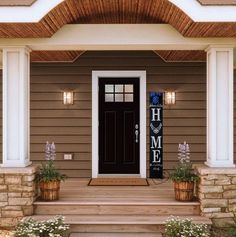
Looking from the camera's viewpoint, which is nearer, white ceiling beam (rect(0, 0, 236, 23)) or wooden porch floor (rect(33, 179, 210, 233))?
white ceiling beam (rect(0, 0, 236, 23))

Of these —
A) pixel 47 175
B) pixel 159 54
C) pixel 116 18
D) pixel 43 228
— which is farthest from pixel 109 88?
pixel 43 228

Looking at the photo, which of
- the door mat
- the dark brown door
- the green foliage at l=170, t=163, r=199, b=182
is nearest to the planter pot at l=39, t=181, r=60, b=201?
the door mat

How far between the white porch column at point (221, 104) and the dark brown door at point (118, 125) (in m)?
2.42

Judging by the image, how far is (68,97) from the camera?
7.62 metres

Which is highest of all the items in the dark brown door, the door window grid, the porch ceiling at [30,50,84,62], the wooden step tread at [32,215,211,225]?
the porch ceiling at [30,50,84,62]

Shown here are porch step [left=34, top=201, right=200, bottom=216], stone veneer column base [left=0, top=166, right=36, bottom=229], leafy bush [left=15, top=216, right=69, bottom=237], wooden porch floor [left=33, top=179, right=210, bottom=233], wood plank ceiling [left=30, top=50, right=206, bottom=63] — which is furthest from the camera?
wood plank ceiling [left=30, top=50, right=206, bottom=63]

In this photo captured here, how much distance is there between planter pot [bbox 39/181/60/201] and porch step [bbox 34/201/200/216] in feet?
0.43

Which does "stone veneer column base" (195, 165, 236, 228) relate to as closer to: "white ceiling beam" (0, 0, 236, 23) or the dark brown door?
"white ceiling beam" (0, 0, 236, 23)

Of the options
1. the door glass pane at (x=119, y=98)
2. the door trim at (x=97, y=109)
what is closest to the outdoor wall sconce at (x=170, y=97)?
the door trim at (x=97, y=109)

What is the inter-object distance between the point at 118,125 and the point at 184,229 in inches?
134

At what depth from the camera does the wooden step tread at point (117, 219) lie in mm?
5231

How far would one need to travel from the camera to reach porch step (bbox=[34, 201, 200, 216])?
5.52 meters

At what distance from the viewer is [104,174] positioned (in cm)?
779

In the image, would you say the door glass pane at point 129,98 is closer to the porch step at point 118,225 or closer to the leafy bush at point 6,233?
the porch step at point 118,225
